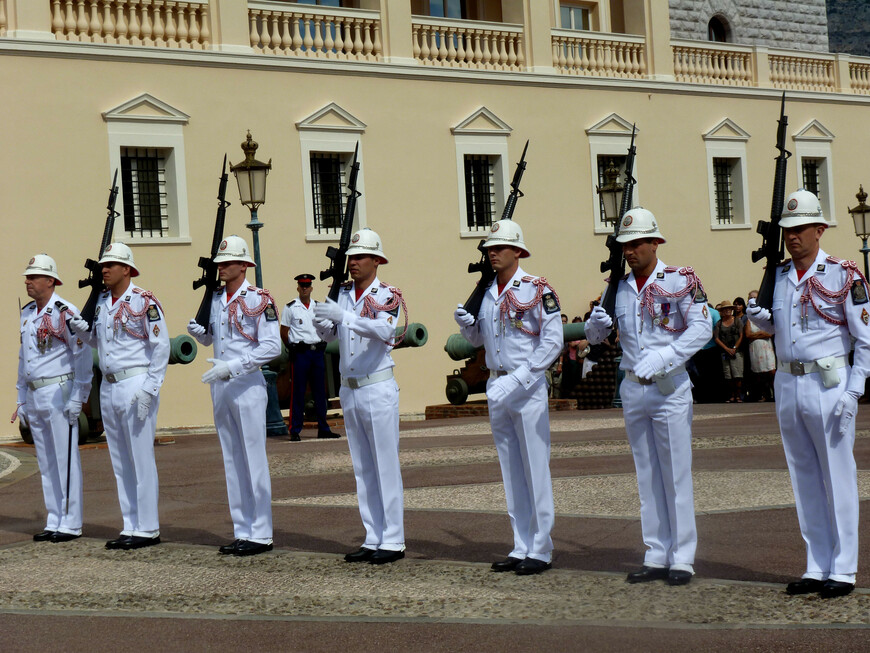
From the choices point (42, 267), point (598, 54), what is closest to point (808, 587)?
point (42, 267)

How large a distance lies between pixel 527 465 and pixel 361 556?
48.9 inches

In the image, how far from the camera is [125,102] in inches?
847

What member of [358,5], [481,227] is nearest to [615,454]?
[481,227]

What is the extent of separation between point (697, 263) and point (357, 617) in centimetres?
2286

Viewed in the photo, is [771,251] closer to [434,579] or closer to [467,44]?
[434,579]

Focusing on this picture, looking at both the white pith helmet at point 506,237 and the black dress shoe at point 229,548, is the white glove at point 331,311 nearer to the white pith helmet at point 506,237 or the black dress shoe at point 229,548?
the white pith helmet at point 506,237

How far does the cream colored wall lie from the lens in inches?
824

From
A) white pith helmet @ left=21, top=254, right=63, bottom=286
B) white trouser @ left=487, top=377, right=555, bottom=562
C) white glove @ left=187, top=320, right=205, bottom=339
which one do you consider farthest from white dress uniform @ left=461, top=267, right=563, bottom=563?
white pith helmet @ left=21, top=254, right=63, bottom=286

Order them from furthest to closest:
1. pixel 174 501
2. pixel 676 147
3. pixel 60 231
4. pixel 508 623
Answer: pixel 676 147 → pixel 60 231 → pixel 174 501 → pixel 508 623

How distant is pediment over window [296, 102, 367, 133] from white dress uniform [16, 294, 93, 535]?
13.4 metres

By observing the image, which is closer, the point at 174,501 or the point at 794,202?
the point at 794,202

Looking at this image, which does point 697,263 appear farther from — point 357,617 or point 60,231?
point 357,617

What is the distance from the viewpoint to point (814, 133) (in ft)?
100

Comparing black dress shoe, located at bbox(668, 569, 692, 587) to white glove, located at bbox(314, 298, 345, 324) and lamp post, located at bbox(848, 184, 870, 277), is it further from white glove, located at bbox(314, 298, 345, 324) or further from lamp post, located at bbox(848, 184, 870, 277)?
lamp post, located at bbox(848, 184, 870, 277)
